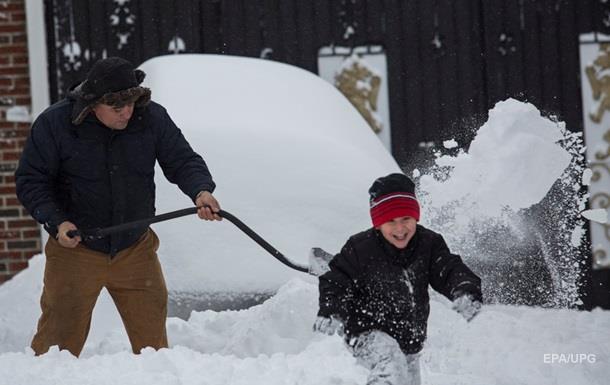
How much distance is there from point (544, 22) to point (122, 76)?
5094 mm

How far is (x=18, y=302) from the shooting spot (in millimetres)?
5758

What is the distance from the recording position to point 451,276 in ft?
12.3

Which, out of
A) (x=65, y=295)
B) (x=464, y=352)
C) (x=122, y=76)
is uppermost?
(x=122, y=76)

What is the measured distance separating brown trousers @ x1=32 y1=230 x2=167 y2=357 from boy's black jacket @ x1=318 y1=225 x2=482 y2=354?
3.41ft

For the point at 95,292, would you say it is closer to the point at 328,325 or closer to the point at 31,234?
the point at 328,325

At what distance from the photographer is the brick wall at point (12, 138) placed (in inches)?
320

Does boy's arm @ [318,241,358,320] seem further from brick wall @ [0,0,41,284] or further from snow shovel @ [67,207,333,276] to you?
brick wall @ [0,0,41,284]

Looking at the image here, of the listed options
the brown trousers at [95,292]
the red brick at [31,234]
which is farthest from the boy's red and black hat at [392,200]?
the red brick at [31,234]

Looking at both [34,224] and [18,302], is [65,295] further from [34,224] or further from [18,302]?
[34,224]

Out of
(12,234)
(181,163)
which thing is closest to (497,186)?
(181,163)

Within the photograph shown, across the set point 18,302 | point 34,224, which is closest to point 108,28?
point 34,224

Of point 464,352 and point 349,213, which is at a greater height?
point 349,213

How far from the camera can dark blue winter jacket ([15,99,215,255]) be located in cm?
425

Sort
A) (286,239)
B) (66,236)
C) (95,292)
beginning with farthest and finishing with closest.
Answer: (286,239)
(95,292)
(66,236)
